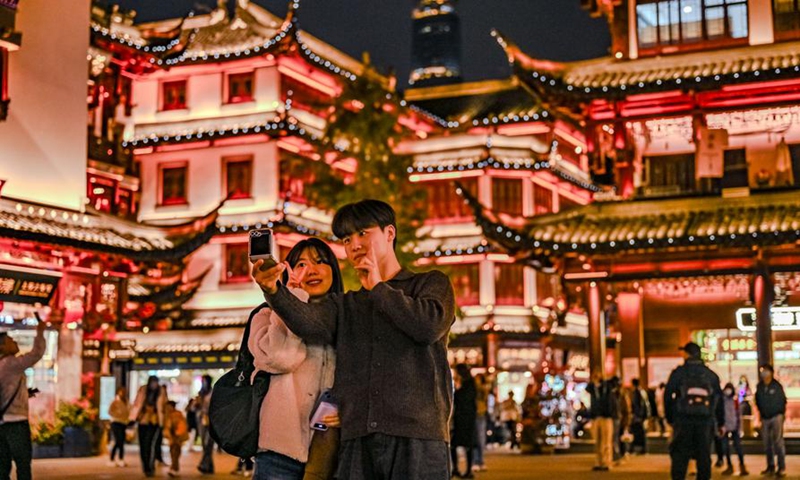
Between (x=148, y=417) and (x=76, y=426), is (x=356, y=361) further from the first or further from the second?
(x=76, y=426)

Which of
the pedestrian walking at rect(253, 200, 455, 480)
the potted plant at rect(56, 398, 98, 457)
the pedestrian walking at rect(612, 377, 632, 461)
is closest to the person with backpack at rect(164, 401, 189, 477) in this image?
the potted plant at rect(56, 398, 98, 457)

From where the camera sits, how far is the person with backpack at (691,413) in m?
14.4

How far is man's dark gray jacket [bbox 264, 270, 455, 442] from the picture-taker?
5227 millimetres

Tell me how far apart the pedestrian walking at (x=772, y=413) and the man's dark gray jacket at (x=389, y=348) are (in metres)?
15.1

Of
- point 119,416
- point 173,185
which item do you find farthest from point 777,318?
point 173,185

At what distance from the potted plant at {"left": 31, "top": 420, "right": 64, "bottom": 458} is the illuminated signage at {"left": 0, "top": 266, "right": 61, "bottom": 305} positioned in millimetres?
2764

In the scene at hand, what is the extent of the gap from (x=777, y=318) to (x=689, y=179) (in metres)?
3.69

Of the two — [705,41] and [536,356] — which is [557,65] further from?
[536,356]

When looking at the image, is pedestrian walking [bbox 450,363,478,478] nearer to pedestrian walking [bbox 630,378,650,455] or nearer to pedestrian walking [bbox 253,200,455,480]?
pedestrian walking [bbox 630,378,650,455]

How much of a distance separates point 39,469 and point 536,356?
26903 millimetres

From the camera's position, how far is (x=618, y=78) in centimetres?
2673

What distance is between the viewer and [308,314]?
5.42m

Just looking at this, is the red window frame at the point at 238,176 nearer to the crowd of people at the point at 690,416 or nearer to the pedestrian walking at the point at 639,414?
the crowd of people at the point at 690,416

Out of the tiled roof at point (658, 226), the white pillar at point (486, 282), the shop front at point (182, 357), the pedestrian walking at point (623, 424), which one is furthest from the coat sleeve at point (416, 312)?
the white pillar at point (486, 282)
